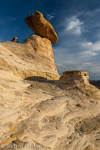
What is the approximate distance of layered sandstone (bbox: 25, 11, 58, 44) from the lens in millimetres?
16834

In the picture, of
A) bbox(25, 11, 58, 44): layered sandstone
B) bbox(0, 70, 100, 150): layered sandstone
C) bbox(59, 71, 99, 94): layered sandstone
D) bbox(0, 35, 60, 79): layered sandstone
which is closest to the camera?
bbox(0, 70, 100, 150): layered sandstone

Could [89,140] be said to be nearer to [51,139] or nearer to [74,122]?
[74,122]

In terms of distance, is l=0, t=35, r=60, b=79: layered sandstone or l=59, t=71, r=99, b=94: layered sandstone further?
l=0, t=35, r=60, b=79: layered sandstone

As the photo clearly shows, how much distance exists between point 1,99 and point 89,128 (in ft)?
13.1

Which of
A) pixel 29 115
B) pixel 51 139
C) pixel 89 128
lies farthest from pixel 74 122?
pixel 29 115

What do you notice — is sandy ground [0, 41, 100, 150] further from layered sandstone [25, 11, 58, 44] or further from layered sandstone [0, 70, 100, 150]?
layered sandstone [25, 11, 58, 44]

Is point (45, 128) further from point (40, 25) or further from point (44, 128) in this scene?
point (40, 25)

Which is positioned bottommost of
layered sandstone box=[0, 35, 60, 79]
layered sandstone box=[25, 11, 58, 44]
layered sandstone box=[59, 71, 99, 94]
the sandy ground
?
the sandy ground

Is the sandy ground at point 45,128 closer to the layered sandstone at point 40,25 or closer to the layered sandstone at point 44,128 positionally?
the layered sandstone at point 44,128

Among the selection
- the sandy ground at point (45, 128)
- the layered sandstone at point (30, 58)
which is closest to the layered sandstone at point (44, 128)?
the sandy ground at point (45, 128)

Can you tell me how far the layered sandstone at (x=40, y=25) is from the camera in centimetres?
1683

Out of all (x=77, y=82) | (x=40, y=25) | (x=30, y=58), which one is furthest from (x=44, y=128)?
(x=40, y=25)

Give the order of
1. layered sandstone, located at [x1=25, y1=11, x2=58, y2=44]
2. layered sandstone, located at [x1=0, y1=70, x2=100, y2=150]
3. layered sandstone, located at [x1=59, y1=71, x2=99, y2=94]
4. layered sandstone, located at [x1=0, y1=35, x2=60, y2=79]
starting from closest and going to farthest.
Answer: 1. layered sandstone, located at [x1=0, y1=70, x2=100, y2=150]
2. layered sandstone, located at [x1=59, y1=71, x2=99, y2=94]
3. layered sandstone, located at [x1=0, y1=35, x2=60, y2=79]
4. layered sandstone, located at [x1=25, y1=11, x2=58, y2=44]

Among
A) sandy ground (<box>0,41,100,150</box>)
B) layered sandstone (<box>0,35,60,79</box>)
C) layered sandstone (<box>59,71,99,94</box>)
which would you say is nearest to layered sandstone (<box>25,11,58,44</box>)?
layered sandstone (<box>0,35,60,79</box>)
